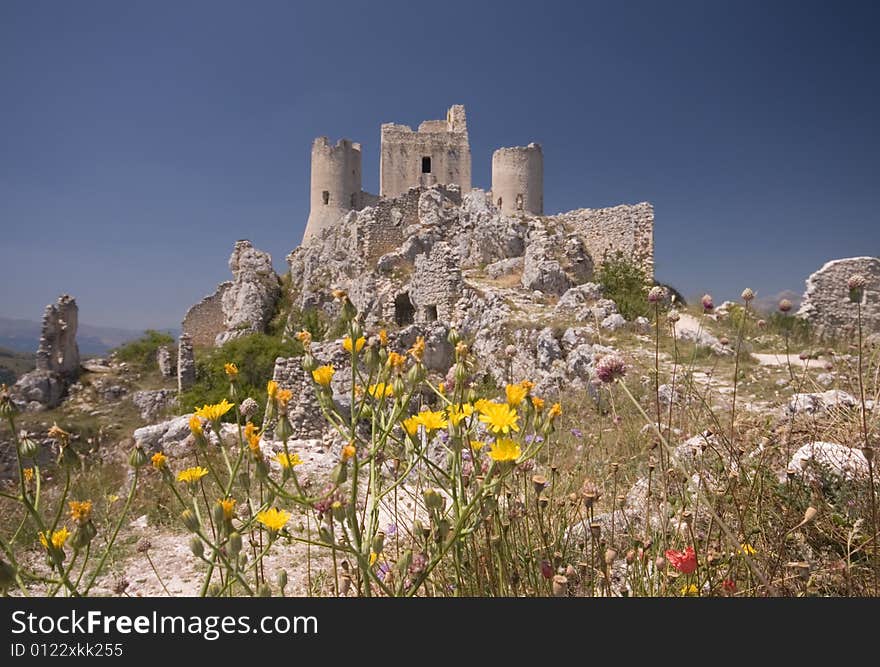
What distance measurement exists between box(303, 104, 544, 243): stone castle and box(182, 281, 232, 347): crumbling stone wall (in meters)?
6.88

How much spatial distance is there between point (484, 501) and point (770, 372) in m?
7.80

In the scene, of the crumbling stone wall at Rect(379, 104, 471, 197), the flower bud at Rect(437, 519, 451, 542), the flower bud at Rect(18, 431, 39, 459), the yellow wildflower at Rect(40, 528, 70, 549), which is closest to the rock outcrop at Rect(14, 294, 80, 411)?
the crumbling stone wall at Rect(379, 104, 471, 197)

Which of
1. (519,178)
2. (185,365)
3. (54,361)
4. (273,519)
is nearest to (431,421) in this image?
(273,519)

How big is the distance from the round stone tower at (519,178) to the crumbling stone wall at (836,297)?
583 inches

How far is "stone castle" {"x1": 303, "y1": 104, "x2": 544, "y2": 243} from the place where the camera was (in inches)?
955

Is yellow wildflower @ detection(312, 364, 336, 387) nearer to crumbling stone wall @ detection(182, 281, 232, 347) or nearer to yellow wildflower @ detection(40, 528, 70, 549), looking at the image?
yellow wildflower @ detection(40, 528, 70, 549)

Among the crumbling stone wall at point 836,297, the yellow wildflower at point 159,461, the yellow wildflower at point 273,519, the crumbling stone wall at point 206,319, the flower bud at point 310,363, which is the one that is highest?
the crumbling stone wall at point 206,319

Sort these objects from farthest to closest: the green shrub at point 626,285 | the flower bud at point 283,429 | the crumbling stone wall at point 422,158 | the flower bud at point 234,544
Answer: the crumbling stone wall at point 422,158, the green shrub at point 626,285, the flower bud at point 283,429, the flower bud at point 234,544

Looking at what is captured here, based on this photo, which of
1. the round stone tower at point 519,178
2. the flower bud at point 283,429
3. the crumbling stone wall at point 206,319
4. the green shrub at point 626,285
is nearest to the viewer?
the flower bud at point 283,429

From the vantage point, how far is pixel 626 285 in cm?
1404

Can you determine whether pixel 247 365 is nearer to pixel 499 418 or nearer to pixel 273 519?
pixel 273 519

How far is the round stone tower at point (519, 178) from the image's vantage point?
78.8 ft

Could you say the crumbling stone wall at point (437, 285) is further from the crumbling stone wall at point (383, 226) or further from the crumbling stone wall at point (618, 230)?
the crumbling stone wall at point (618, 230)

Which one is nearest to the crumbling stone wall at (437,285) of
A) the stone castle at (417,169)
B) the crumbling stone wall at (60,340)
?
the stone castle at (417,169)
